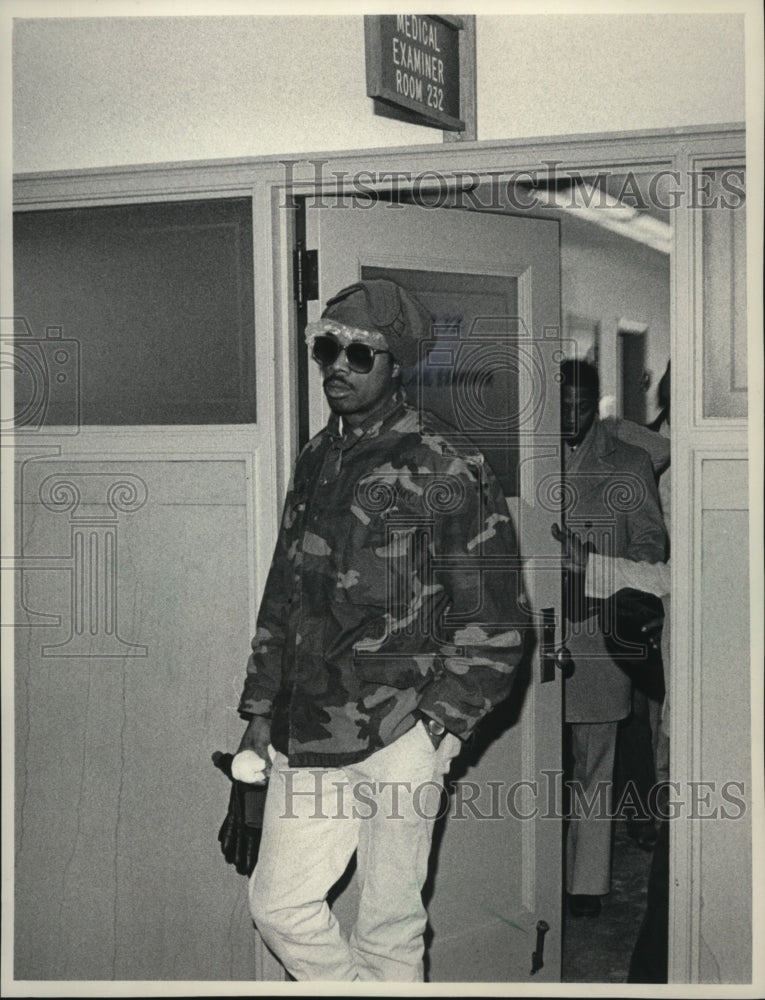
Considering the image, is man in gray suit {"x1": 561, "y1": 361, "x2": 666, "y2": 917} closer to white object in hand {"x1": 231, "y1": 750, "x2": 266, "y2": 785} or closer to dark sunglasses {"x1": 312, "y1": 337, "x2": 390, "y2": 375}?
dark sunglasses {"x1": 312, "y1": 337, "x2": 390, "y2": 375}

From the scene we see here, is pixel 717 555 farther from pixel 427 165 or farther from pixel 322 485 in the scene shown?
pixel 427 165

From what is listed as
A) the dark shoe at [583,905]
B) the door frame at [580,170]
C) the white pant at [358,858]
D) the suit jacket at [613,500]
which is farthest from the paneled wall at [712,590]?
the dark shoe at [583,905]

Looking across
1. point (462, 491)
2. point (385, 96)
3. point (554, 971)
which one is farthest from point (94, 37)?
point (554, 971)

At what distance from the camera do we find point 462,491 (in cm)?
280

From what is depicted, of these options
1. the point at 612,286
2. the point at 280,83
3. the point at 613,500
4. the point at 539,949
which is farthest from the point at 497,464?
the point at 539,949

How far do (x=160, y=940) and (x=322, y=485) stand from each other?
1.13m

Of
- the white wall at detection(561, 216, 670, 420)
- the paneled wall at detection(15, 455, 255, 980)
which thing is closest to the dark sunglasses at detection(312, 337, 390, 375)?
the paneled wall at detection(15, 455, 255, 980)

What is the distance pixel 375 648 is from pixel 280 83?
1.26 meters

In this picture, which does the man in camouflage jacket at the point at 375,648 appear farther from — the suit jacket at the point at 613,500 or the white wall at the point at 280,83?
the white wall at the point at 280,83

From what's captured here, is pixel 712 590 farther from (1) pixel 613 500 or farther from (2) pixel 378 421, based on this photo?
(2) pixel 378 421

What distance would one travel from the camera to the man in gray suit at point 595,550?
293 centimetres

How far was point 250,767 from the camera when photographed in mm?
2936

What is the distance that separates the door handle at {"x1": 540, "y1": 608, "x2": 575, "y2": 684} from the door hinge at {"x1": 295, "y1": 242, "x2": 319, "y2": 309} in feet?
3.05

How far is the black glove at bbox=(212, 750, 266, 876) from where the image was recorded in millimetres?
2988
